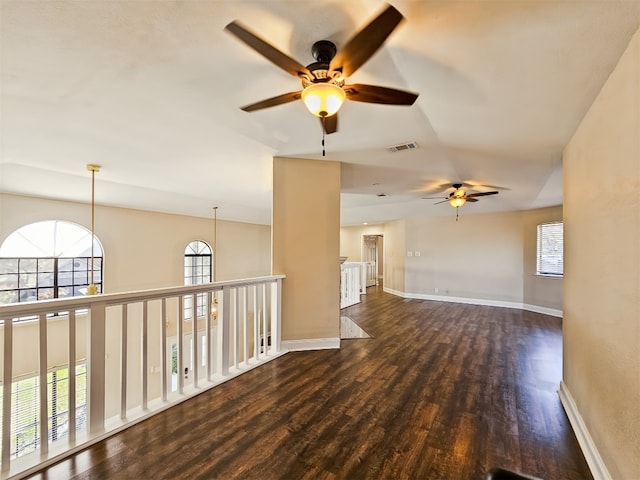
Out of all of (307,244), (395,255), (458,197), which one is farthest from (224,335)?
(395,255)

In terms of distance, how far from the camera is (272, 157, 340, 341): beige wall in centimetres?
354

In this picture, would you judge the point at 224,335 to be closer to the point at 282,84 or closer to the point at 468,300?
the point at 282,84

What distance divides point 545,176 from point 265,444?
458 centimetres

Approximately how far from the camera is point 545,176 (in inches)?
155

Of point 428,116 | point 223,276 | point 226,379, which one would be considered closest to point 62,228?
point 223,276

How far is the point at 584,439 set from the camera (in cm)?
181

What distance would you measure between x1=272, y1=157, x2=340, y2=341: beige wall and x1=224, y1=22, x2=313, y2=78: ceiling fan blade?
6.64 feet

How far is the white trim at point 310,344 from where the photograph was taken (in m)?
3.47

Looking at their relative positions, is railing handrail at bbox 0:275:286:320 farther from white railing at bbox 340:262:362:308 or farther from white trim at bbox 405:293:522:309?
white trim at bbox 405:293:522:309

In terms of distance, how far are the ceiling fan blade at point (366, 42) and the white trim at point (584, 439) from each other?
8.04ft

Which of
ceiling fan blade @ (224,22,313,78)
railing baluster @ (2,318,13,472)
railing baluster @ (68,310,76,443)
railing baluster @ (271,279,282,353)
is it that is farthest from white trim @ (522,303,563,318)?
railing baluster @ (2,318,13,472)

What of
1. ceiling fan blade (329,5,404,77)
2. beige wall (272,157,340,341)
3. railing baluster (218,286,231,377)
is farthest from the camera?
beige wall (272,157,340,341)

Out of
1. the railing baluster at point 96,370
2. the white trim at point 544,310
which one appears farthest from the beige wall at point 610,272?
the white trim at point 544,310

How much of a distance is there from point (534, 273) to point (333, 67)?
267 inches
